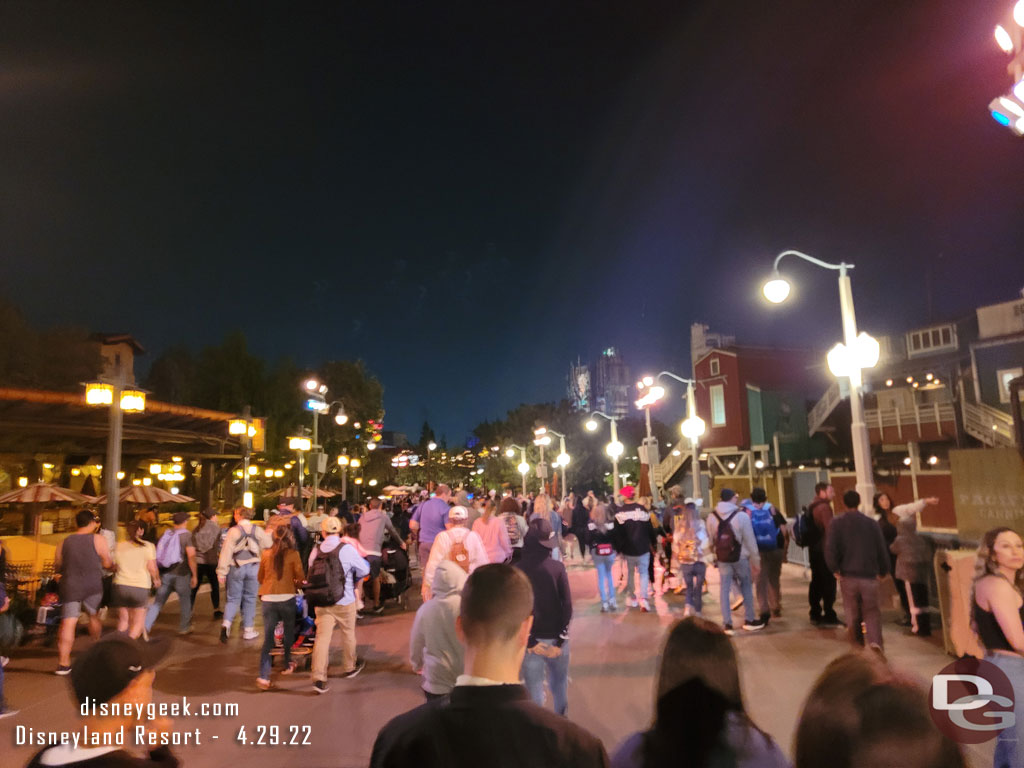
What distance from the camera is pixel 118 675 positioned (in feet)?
7.63

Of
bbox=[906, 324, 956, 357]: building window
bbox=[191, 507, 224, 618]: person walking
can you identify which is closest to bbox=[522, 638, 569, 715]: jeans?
bbox=[191, 507, 224, 618]: person walking

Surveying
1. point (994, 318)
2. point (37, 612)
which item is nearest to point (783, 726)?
point (37, 612)

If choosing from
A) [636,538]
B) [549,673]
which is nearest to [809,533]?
[636,538]

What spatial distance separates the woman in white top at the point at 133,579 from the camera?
8.51m

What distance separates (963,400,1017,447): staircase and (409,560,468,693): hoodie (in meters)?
24.5

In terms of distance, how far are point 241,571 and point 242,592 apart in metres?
0.33

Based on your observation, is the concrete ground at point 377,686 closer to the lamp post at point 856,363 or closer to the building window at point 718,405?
the lamp post at point 856,363

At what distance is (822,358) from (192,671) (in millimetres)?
40079

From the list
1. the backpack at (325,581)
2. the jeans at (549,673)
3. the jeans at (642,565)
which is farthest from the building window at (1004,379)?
the backpack at (325,581)

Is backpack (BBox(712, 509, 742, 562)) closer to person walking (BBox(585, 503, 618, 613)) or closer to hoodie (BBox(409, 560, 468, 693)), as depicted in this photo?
person walking (BBox(585, 503, 618, 613))

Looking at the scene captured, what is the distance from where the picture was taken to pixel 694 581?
→ 386 inches

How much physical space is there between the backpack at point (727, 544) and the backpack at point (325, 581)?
17.4 feet

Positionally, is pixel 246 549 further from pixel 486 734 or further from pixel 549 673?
pixel 486 734

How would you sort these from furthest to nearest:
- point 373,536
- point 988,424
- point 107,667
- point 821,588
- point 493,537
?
point 988,424 → point 373,536 → point 821,588 → point 493,537 → point 107,667
